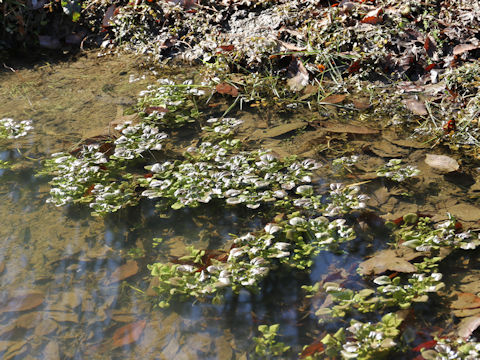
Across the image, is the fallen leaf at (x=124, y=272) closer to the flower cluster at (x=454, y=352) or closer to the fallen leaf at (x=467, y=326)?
the flower cluster at (x=454, y=352)

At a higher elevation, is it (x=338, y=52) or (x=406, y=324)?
(x=338, y=52)

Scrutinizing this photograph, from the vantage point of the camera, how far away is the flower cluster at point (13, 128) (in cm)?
346

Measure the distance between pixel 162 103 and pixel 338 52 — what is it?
155 centimetres

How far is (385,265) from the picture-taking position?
2.14 meters

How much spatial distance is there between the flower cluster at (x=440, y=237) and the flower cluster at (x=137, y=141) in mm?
1709

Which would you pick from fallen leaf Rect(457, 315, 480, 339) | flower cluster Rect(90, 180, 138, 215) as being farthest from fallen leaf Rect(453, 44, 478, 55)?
flower cluster Rect(90, 180, 138, 215)

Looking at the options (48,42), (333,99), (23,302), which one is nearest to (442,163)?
(333,99)

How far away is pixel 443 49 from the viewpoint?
3648 mm

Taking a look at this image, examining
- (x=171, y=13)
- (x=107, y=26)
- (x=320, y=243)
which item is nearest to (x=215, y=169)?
(x=320, y=243)

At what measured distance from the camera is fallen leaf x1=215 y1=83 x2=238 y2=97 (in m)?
3.75

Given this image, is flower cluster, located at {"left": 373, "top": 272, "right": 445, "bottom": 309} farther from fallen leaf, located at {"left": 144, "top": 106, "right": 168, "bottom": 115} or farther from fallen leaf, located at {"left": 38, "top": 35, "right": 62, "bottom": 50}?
fallen leaf, located at {"left": 38, "top": 35, "right": 62, "bottom": 50}

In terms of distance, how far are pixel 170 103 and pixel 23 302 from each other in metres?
1.97

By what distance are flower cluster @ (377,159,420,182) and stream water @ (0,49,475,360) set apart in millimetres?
73

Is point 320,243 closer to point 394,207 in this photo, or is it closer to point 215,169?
point 394,207
